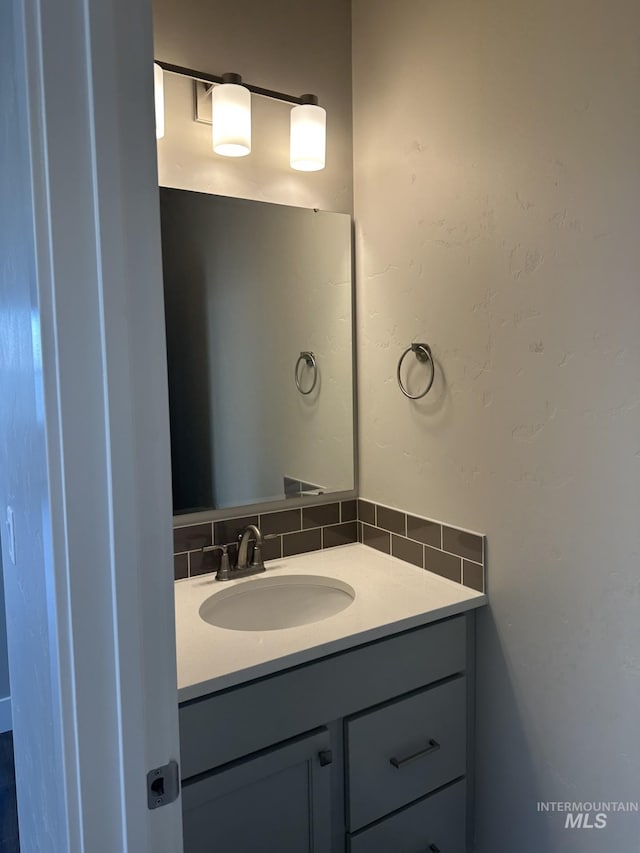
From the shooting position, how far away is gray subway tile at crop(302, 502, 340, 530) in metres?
1.93

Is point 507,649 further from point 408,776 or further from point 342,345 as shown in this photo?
point 342,345

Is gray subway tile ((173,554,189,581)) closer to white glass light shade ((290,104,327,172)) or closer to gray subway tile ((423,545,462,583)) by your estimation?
gray subway tile ((423,545,462,583))

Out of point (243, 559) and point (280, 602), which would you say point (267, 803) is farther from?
point (243, 559)

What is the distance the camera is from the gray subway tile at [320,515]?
6.33 feet

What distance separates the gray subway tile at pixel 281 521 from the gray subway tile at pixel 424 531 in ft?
1.13

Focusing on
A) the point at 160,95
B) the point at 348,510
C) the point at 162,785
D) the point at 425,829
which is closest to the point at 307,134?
the point at 160,95

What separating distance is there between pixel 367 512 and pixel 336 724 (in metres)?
0.72

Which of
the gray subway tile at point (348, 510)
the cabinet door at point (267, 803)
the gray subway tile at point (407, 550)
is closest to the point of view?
the cabinet door at point (267, 803)

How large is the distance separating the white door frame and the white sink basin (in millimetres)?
940

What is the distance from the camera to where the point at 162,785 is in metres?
0.69

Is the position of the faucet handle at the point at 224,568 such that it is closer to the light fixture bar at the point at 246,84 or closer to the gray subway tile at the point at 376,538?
the gray subway tile at the point at 376,538

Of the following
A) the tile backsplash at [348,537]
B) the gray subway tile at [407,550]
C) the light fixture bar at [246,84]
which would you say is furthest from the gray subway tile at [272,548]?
the light fixture bar at [246,84]

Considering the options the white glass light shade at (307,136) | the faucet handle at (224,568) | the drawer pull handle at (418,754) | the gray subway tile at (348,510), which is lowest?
the drawer pull handle at (418,754)

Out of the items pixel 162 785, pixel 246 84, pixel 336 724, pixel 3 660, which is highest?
pixel 246 84
